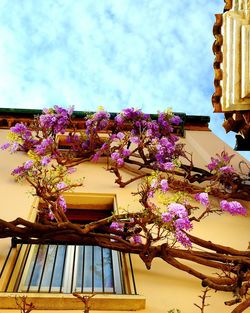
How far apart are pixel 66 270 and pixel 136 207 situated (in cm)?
202

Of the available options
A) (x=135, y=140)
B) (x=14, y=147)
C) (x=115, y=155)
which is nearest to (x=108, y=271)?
(x=115, y=155)

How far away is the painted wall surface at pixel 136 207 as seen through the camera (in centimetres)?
461

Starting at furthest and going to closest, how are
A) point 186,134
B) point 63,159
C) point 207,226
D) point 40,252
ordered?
point 186,134 < point 63,159 < point 207,226 < point 40,252

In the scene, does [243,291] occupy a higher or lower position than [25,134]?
lower

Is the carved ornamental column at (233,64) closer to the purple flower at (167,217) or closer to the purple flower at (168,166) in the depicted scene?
the purple flower at (168,166)

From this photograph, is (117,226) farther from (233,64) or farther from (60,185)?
(233,64)

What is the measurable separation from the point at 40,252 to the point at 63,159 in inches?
128

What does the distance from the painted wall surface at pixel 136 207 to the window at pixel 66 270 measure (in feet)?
0.63

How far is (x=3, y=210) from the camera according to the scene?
259 inches

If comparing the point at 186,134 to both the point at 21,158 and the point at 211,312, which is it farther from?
the point at 211,312

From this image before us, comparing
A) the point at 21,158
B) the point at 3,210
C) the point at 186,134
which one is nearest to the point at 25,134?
the point at 21,158

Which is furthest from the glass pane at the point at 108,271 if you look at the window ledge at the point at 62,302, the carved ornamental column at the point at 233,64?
the carved ornamental column at the point at 233,64

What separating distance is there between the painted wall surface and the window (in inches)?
7.5

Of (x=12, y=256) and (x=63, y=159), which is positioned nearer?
(x=12, y=256)
